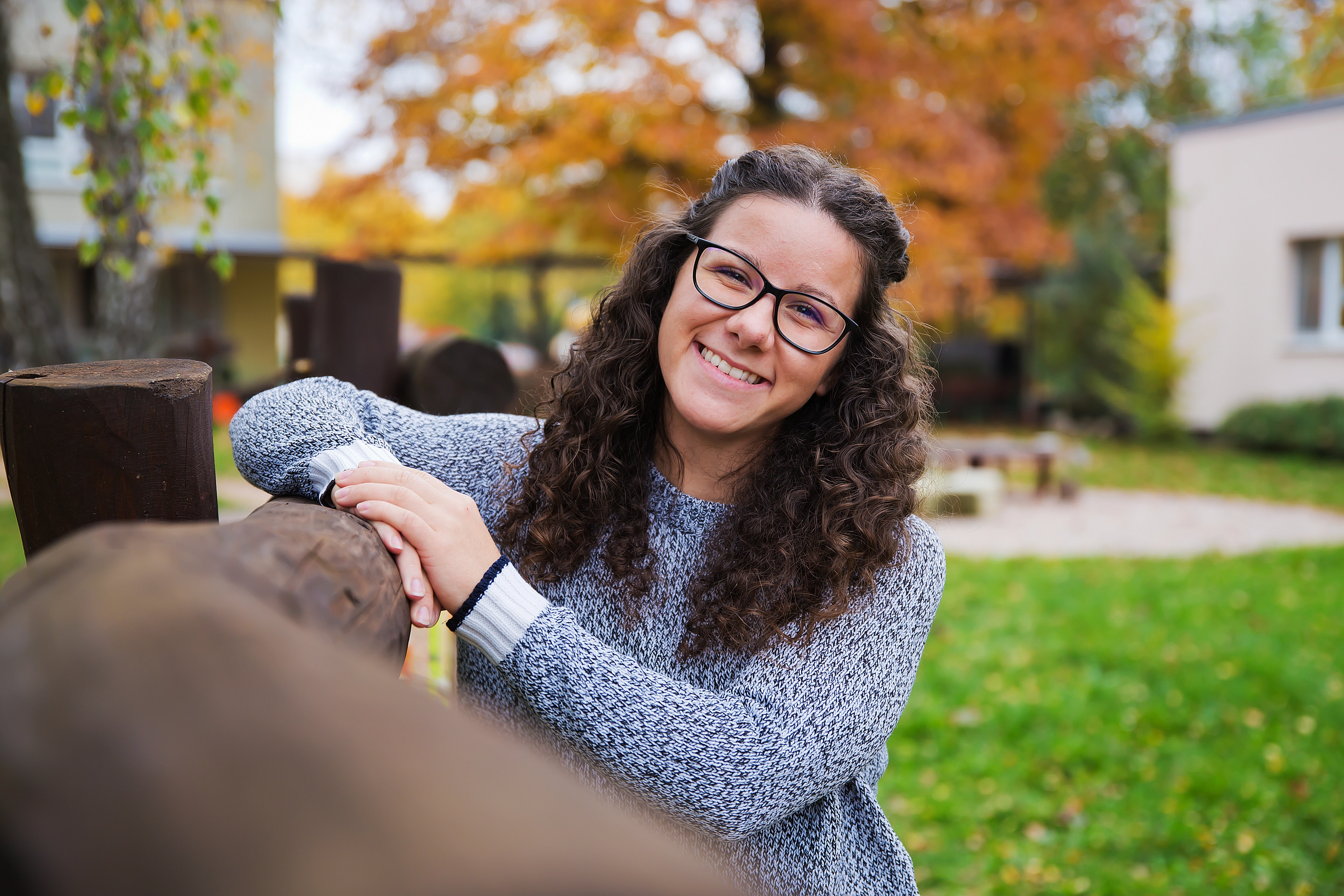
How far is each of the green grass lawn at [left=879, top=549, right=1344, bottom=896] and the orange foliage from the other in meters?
5.35

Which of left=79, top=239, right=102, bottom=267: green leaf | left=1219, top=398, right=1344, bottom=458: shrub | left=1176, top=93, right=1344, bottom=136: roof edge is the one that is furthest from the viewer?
left=1176, top=93, right=1344, bottom=136: roof edge

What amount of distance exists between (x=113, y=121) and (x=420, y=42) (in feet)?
32.0

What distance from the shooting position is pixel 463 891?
46 cm

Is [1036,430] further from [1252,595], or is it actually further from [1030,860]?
[1030,860]

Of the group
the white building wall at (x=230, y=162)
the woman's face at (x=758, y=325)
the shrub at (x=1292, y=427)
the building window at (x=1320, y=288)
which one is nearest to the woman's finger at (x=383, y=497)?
the woman's face at (x=758, y=325)

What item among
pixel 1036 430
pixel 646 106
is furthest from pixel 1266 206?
pixel 646 106

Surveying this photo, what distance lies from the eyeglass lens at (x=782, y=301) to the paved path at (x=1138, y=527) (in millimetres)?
7132

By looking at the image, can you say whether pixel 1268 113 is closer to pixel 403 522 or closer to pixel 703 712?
pixel 703 712

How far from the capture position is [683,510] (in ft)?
6.18

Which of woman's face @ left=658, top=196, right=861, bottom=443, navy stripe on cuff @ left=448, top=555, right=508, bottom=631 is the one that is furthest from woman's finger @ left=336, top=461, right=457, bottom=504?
woman's face @ left=658, top=196, right=861, bottom=443

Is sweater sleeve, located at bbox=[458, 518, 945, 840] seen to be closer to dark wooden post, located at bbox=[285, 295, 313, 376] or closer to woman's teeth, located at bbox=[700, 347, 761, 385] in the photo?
woman's teeth, located at bbox=[700, 347, 761, 385]

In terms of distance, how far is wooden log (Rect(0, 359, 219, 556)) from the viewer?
105cm

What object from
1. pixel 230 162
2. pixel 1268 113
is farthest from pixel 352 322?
pixel 1268 113

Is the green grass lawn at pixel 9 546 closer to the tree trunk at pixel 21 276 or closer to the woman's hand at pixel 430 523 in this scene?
the tree trunk at pixel 21 276
